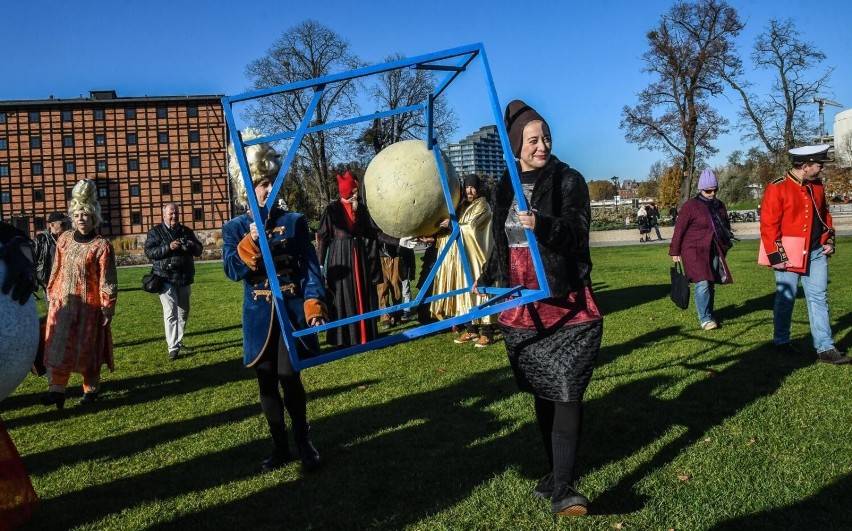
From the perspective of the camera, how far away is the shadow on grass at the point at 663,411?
4.16 meters

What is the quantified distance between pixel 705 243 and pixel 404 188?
6532 millimetres

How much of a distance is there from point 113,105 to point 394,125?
5350cm

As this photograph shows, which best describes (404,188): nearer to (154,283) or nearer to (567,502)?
(567,502)

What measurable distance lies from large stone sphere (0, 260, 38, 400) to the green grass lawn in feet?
4.90

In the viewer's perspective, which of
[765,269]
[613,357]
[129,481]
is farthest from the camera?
[765,269]

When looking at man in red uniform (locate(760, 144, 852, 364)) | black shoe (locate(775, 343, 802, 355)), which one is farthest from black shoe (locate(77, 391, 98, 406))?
black shoe (locate(775, 343, 802, 355))

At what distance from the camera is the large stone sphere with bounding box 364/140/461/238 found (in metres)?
3.46

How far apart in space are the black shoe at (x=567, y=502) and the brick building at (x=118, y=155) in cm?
4964

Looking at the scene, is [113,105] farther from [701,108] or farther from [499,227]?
[499,227]

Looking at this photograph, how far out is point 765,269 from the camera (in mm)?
15992

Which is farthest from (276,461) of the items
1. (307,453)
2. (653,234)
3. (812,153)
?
(653,234)

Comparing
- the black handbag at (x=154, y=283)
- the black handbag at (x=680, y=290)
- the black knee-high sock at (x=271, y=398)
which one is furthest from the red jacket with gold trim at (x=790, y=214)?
the black handbag at (x=154, y=283)

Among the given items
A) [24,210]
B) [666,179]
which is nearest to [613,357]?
[24,210]

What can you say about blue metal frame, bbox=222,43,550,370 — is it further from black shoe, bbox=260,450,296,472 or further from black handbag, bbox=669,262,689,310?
black handbag, bbox=669,262,689,310
